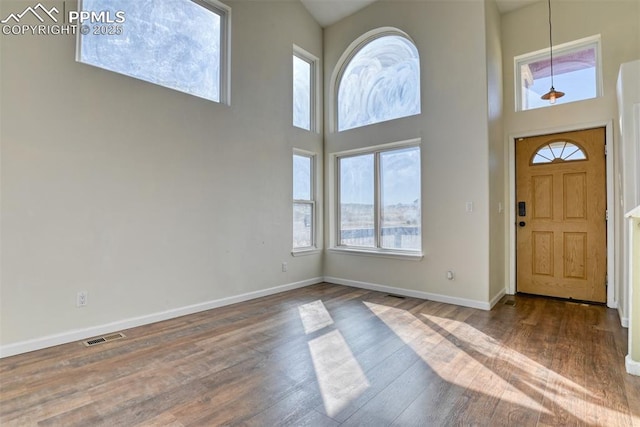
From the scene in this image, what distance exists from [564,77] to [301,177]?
12.0 ft

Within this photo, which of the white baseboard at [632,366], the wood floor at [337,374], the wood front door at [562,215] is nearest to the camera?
the wood floor at [337,374]

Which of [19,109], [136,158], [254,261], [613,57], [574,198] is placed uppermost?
[613,57]

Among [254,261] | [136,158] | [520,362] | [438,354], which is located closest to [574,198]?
[520,362]

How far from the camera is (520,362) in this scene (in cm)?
234

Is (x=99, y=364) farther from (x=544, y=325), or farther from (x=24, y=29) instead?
(x=544, y=325)

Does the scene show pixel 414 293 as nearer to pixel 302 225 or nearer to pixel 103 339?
pixel 302 225

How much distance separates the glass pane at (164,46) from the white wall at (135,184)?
0.15 m

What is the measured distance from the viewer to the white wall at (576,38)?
359 cm

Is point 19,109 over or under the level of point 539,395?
over

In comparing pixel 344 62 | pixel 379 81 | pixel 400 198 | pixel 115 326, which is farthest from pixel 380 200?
pixel 115 326

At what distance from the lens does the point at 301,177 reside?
16.2ft

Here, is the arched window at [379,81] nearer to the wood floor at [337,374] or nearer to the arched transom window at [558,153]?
the arched transom window at [558,153]

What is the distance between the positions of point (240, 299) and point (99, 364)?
175cm

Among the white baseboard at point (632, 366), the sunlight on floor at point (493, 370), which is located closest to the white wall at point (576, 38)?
the white baseboard at point (632, 366)
